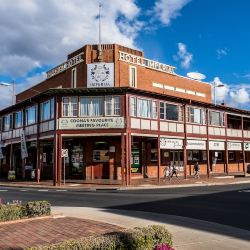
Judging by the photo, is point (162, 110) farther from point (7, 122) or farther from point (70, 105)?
point (7, 122)

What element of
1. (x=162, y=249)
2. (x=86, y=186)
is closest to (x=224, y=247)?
(x=162, y=249)

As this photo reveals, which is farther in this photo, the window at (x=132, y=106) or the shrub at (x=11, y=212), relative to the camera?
the window at (x=132, y=106)

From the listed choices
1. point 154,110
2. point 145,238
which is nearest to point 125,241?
point 145,238

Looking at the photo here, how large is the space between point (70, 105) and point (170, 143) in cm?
892

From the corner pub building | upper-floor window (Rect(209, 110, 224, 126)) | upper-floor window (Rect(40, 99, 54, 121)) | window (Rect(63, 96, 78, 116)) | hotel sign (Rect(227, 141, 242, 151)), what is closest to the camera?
the corner pub building

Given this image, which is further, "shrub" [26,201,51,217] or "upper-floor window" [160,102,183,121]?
"upper-floor window" [160,102,183,121]

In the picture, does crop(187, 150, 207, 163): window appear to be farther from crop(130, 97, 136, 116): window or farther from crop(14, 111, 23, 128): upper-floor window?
crop(14, 111, 23, 128): upper-floor window

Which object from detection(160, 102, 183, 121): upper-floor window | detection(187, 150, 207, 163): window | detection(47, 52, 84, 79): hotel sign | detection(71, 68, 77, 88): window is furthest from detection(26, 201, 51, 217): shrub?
detection(187, 150, 207, 163): window

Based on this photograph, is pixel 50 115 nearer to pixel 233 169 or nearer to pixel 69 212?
pixel 69 212

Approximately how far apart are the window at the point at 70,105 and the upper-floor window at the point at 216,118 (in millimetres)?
14195

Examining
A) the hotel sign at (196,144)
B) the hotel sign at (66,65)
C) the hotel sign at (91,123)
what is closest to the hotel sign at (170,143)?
the hotel sign at (196,144)

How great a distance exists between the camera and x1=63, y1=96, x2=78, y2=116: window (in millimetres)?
31484

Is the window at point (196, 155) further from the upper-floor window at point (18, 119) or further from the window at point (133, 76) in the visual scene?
the upper-floor window at point (18, 119)

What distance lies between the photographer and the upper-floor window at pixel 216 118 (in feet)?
128
